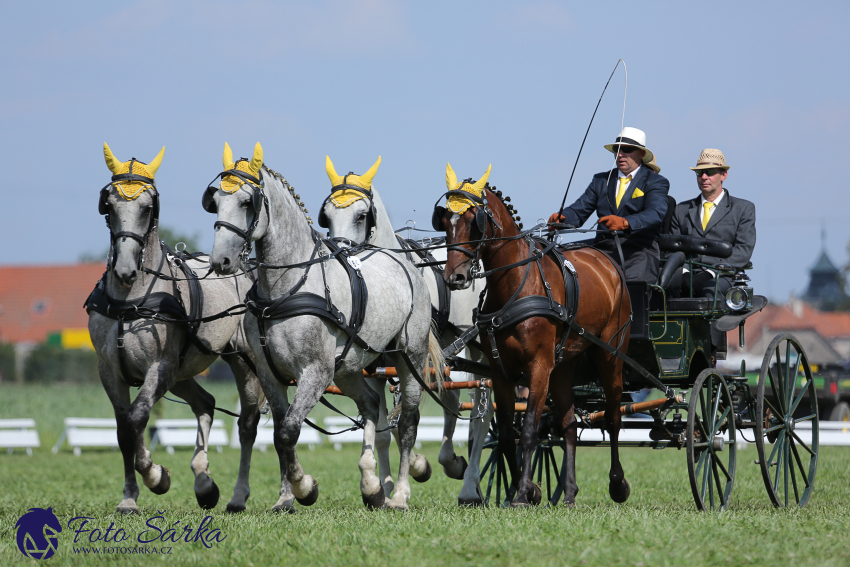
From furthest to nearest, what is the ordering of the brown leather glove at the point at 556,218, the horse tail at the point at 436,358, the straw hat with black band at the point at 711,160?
1. the straw hat with black band at the point at 711,160
2. the brown leather glove at the point at 556,218
3. the horse tail at the point at 436,358

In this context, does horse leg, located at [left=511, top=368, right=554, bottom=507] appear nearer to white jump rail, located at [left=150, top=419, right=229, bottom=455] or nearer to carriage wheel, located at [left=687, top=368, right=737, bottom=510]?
carriage wheel, located at [left=687, top=368, right=737, bottom=510]

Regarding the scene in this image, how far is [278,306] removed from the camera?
22.3 feet

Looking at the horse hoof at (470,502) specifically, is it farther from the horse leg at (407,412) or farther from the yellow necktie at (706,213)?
the yellow necktie at (706,213)

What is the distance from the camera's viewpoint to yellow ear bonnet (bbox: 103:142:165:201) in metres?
7.07

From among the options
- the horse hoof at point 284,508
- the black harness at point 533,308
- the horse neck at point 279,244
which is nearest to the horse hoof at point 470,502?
the black harness at point 533,308

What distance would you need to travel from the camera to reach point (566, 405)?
821cm

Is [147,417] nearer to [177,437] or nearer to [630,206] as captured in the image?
[630,206]

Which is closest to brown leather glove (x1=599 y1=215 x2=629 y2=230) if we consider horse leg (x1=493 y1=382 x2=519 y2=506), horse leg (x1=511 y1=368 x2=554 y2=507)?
horse leg (x1=511 y1=368 x2=554 y2=507)

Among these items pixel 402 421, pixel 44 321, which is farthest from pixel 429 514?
pixel 44 321

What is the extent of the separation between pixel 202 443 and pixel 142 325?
4.29 feet

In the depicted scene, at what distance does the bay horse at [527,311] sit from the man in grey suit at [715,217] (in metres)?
1.32

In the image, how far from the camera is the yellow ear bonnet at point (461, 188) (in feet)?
23.3

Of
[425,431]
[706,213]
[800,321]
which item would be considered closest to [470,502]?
[706,213]

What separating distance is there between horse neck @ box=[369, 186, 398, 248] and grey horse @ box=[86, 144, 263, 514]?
146 centimetres
